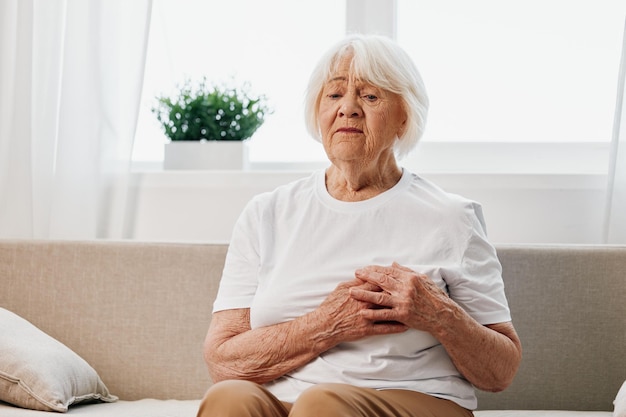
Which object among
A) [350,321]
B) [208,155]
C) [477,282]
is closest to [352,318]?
[350,321]

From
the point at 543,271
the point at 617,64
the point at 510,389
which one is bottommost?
the point at 510,389

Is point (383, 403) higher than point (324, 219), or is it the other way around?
point (324, 219)

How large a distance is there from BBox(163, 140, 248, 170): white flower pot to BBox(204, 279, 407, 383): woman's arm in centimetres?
105

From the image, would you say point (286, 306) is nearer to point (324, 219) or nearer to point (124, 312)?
point (324, 219)

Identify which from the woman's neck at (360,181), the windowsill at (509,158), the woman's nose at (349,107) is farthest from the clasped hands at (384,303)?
the windowsill at (509,158)

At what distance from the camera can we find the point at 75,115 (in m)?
2.83

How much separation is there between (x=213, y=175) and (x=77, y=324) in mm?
681

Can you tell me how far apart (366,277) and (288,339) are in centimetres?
21

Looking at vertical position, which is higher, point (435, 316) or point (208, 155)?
point (208, 155)

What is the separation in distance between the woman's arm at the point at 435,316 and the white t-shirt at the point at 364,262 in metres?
0.06

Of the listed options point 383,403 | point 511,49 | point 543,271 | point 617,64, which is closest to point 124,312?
point 383,403

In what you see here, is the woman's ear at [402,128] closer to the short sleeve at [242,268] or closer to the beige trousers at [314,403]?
the short sleeve at [242,268]

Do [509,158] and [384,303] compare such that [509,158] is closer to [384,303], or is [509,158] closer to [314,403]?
[384,303]

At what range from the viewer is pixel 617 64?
2.85 metres
